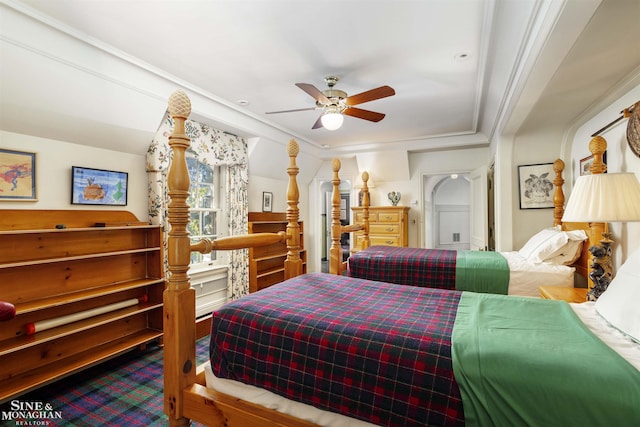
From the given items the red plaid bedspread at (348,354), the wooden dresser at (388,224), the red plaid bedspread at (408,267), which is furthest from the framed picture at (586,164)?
the wooden dresser at (388,224)

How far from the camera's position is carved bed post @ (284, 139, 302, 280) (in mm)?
2154

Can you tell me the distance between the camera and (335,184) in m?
3.07

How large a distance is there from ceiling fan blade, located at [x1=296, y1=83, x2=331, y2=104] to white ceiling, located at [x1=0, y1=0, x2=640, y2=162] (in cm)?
24

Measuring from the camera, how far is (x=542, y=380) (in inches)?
36.4

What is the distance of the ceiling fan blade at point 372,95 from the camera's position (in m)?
2.59

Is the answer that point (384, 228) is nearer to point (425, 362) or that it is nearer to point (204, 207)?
Result: point (204, 207)

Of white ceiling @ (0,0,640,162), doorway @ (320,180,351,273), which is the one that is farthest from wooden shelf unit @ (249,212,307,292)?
doorway @ (320,180,351,273)

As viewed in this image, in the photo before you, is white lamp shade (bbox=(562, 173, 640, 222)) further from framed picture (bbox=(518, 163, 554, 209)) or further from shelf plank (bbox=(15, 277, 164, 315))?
shelf plank (bbox=(15, 277, 164, 315))

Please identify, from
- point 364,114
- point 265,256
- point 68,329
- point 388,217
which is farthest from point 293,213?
point 388,217

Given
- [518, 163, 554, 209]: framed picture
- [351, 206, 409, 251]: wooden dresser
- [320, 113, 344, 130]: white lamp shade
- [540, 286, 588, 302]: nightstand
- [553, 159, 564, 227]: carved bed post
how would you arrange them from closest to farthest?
[540, 286, 588, 302]: nightstand
[320, 113, 344, 130]: white lamp shade
[553, 159, 564, 227]: carved bed post
[518, 163, 554, 209]: framed picture
[351, 206, 409, 251]: wooden dresser

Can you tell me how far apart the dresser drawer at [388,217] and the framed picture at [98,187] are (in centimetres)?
381

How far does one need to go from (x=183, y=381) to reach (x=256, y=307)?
485mm

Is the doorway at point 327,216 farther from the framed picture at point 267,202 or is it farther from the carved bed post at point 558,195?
the carved bed post at point 558,195

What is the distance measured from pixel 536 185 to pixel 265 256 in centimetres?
364
